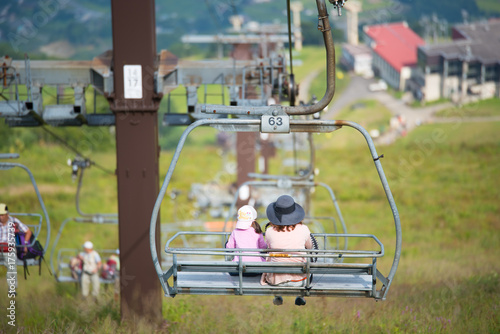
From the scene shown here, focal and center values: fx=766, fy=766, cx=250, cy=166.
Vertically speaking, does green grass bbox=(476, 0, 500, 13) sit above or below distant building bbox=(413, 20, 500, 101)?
above

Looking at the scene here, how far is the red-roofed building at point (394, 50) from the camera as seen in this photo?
4894 cm

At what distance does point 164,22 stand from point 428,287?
6019 cm

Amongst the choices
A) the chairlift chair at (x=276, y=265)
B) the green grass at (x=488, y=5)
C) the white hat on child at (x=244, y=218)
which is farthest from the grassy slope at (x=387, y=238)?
the green grass at (x=488, y=5)

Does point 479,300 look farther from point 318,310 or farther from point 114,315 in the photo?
point 114,315

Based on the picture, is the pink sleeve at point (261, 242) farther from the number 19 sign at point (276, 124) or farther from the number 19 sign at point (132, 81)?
the number 19 sign at point (132, 81)

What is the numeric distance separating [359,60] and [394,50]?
3.45m

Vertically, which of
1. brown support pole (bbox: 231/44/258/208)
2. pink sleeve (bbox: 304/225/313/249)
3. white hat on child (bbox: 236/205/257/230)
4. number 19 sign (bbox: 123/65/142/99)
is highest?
number 19 sign (bbox: 123/65/142/99)

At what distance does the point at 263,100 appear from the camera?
935 cm

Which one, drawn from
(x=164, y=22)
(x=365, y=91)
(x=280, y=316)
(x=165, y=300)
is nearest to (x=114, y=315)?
(x=165, y=300)

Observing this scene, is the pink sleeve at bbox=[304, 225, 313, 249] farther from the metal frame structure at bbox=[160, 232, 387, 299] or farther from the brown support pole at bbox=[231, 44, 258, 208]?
the brown support pole at bbox=[231, 44, 258, 208]

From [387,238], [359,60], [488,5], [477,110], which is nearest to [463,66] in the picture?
[477,110]

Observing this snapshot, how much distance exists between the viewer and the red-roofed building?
48938 mm

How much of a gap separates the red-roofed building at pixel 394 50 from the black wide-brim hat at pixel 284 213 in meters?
42.4

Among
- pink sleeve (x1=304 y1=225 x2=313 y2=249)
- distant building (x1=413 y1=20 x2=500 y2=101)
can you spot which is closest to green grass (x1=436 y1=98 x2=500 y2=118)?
distant building (x1=413 y1=20 x2=500 y2=101)
